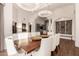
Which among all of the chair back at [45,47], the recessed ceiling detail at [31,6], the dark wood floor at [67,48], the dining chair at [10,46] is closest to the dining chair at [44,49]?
the chair back at [45,47]

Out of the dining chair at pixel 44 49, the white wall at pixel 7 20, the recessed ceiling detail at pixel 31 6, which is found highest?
the recessed ceiling detail at pixel 31 6

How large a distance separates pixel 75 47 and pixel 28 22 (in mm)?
914

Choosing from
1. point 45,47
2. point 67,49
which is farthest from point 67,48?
point 45,47

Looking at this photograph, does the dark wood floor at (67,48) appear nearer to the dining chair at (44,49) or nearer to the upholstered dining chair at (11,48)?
the dining chair at (44,49)

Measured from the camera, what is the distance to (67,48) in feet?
6.11

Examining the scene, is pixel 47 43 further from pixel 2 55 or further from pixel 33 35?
pixel 2 55

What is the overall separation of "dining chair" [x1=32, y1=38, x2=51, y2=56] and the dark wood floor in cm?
19

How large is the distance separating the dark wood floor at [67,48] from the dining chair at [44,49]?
0.19m

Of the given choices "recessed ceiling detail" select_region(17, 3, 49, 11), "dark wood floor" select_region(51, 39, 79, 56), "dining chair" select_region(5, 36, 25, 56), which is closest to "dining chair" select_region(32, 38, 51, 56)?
"dark wood floor" select_region(51, 39, 79, 56)

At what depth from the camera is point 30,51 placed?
191 centimetres

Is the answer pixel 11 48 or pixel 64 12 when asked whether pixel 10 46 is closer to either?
pixel 11 48

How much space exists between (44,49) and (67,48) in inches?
15.7

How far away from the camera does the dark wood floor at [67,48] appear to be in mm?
1847

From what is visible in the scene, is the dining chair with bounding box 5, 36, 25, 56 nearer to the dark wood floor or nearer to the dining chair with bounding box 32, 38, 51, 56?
the dining chair with bounding box 32, 38, 51, 56
